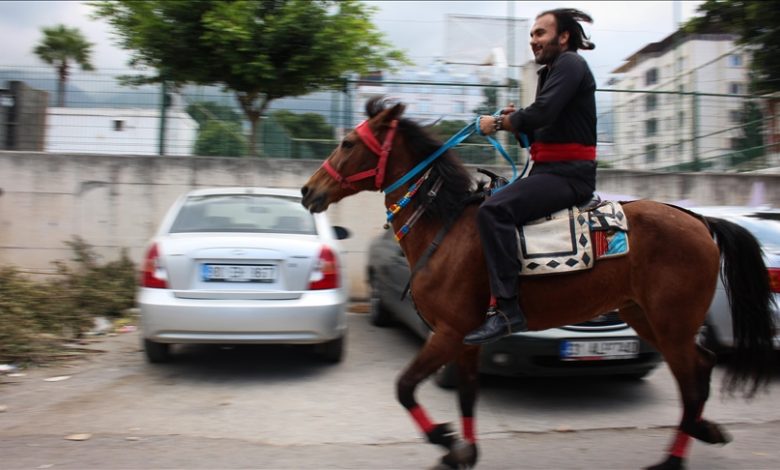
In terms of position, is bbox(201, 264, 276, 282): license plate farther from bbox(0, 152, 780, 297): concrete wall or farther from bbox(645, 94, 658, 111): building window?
bbox(645, 94, 658, 111): building window

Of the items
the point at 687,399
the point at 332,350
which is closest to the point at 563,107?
the point at 687,399

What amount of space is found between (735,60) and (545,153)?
33.8ft

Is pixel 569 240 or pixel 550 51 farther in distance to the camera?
pixel 550 51

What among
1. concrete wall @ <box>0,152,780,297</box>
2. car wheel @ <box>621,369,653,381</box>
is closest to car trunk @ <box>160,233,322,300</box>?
car wheel @ <box>621,369,653,381</box>

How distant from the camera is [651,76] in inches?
578

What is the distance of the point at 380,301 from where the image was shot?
766cm

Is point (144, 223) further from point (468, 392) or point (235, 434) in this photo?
point (468, 392)

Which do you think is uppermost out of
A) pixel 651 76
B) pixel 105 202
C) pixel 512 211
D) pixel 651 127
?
pixel 651 76

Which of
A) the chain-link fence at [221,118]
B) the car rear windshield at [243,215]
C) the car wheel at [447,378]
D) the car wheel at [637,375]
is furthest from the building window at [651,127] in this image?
the car wheel at [447,378]

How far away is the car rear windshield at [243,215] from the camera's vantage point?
5.77 metres

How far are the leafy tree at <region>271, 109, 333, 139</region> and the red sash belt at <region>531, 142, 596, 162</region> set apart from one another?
20.9ft

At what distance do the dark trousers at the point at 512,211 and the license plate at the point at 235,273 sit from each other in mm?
2446

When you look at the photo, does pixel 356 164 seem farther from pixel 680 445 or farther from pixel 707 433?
pixel 707 433

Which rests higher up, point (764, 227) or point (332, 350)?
point (764, 227)
